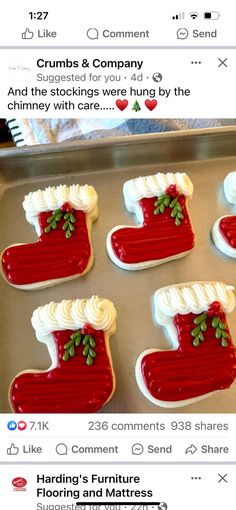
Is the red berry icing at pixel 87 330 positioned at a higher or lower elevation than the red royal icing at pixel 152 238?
lower

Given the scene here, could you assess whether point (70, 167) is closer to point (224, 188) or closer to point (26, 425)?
point (224, 188)
